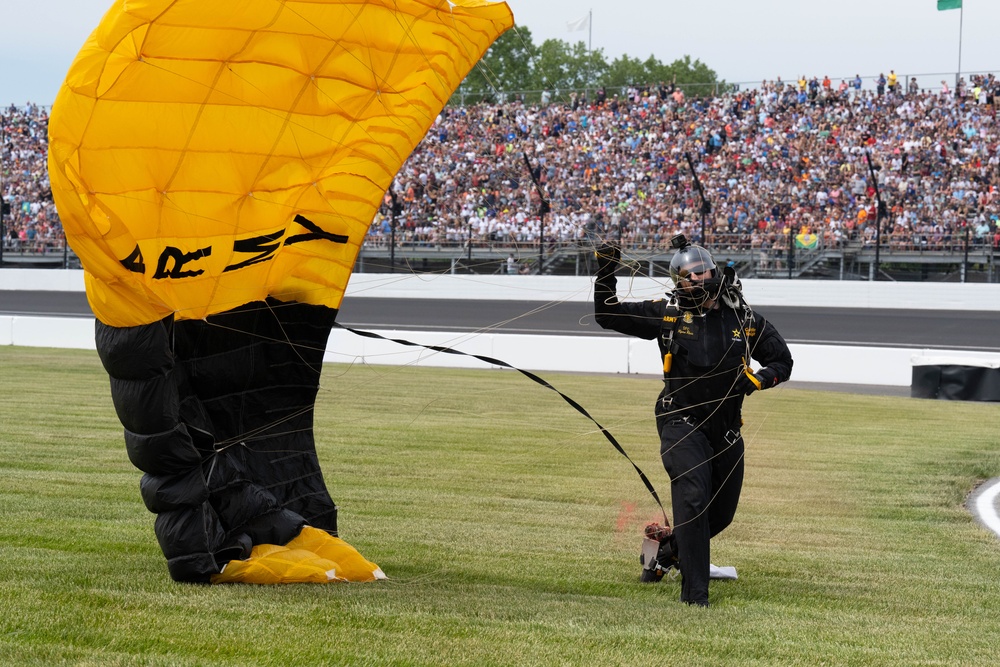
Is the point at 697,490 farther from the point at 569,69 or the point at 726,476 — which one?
the point at 569,69

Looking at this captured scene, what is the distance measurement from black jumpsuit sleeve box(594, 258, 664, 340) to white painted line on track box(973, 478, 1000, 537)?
143 inches

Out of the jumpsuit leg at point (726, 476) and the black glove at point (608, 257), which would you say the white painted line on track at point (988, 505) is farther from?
the black glove at point (608, 257)

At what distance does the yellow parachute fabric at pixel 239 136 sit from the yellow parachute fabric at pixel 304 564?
4.28ft

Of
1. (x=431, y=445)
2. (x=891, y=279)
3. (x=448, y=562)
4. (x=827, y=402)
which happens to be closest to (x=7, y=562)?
(x=448, y=562)

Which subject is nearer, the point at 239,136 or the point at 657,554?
the point at 239,136

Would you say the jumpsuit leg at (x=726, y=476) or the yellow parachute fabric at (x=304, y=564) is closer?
the yellow parachute fabric at (x=304, y=564)

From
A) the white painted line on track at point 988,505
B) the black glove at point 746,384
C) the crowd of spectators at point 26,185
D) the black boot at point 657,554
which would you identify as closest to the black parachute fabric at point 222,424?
the black boot at point 657,554

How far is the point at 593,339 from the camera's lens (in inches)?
787

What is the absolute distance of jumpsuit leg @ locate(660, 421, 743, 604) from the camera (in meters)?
5.77

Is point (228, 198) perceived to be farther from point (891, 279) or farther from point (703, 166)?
point (703, 166)

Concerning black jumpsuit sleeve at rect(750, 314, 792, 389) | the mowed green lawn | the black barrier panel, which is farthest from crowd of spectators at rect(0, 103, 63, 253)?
black jumpsuit sleeve at rect(750, 314, 792, 389)

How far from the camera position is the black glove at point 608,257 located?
602 cm

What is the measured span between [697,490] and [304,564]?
206cm

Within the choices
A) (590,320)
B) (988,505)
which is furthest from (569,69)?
(988,505)
